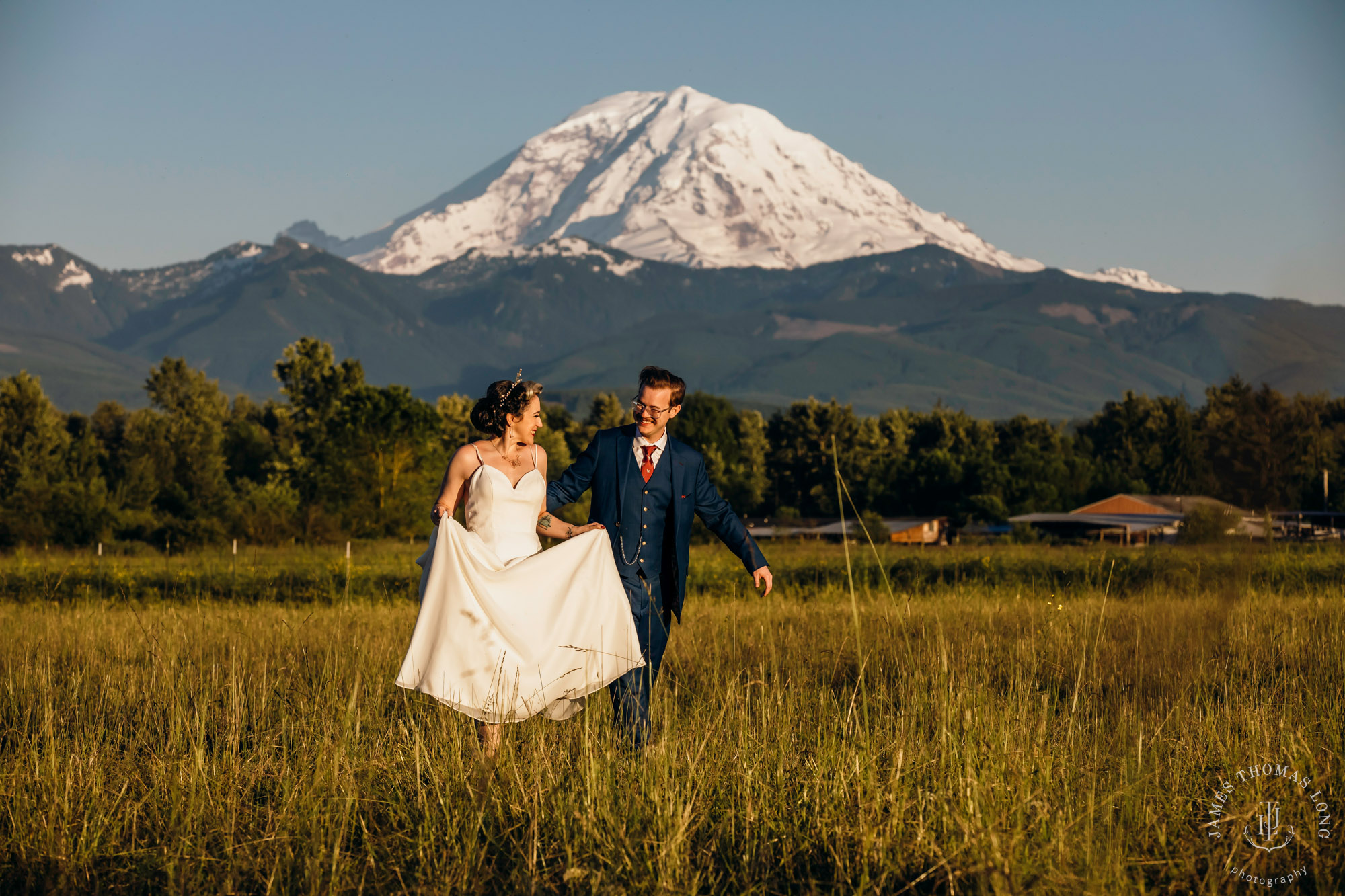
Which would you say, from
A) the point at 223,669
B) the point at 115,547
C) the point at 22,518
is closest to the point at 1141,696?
the point at 223,669

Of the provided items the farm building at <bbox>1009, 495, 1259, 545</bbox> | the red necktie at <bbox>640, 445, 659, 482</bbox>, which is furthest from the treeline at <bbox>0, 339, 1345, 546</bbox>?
the farm building at <bbox>1009, 495, 1259, 545</bbox>

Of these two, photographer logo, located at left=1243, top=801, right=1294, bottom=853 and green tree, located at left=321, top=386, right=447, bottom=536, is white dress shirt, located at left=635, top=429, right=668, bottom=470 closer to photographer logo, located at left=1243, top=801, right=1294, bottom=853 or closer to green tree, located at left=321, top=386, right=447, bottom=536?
photographer logo, located at left=1243, top=801, right=1294, bottom=853

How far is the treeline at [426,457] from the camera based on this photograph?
4582mm

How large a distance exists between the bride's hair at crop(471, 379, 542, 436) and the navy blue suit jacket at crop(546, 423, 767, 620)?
1.43ft

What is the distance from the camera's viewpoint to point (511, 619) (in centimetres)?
599

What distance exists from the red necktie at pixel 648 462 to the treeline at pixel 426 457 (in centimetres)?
257

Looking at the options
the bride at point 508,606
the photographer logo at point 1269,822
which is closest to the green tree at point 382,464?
the bride at point 508,606

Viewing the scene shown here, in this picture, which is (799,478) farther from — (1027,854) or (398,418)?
(1027,854)

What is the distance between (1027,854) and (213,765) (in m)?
3.43

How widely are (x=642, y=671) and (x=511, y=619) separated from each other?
0.85 metres

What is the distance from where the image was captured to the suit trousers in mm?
6094

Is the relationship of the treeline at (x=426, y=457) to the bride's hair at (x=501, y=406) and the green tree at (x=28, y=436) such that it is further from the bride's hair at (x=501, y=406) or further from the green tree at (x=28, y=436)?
the bride's hair at (x=501, y=406)

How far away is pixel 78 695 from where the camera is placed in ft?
25.7

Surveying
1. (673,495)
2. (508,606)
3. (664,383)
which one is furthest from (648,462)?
(508,606)
